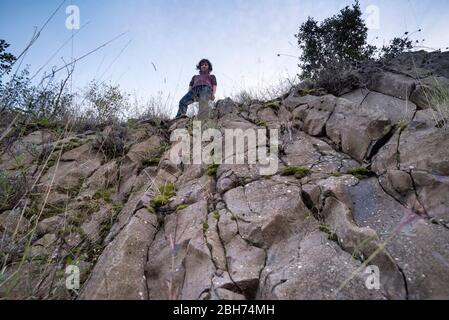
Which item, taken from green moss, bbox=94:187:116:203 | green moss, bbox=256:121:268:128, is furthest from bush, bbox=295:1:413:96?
green moss, bbox=94:187:116:203

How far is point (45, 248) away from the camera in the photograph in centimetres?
271

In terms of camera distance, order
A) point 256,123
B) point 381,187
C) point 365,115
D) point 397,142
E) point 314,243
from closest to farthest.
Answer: point 314,243 < point 381,187 < point 397,142 < point 365,115 < point 256,123

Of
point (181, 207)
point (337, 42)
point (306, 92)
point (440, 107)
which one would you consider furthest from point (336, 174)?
point (337, 42)

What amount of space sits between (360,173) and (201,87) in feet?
13.7

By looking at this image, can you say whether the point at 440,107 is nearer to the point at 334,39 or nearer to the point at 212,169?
the point at 212,169

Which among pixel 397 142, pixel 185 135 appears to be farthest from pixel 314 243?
pixel 185 135

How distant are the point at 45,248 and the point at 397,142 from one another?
11.7ft

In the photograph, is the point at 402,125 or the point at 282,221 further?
the point at 402,125

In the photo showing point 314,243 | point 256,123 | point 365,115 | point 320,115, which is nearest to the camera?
point 314,243

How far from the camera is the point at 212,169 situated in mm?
3393

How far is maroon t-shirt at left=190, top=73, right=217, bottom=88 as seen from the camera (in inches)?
247

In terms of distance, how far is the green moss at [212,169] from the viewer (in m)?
3.37
